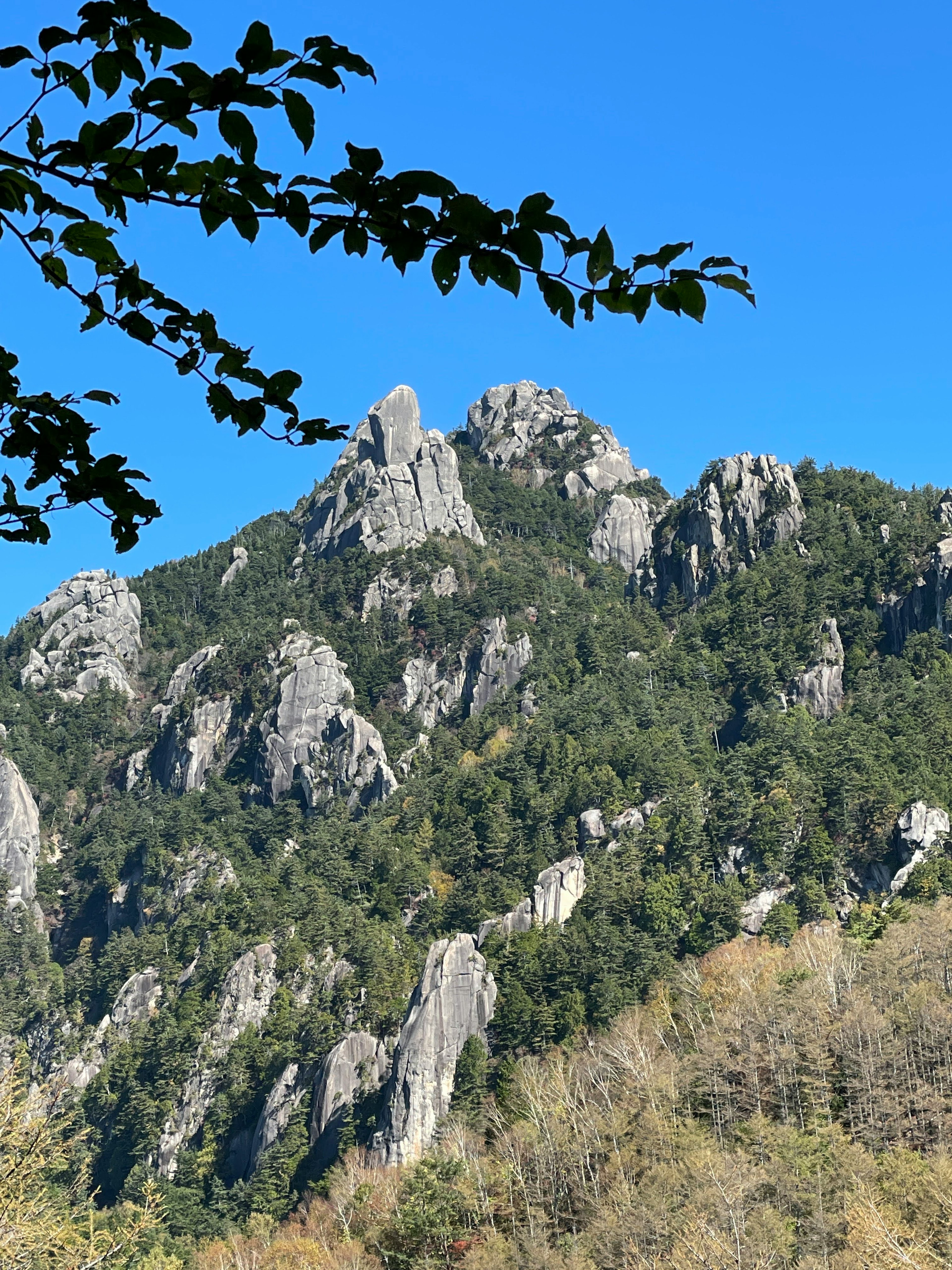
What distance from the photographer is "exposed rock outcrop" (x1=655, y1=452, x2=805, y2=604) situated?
10806cm

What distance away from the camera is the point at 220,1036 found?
73062 millimetres

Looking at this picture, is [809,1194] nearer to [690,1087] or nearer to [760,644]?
[690,1087]

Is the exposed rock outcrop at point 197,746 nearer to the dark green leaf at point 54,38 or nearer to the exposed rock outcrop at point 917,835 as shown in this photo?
the exposed rock outcrop at point 917,835

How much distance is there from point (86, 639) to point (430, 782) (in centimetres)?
5238

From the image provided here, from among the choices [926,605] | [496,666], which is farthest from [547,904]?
[926,605]

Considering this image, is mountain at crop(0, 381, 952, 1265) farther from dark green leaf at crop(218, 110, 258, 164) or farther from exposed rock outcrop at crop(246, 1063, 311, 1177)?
dark green leaf at crop(218, 110, 258, 164)

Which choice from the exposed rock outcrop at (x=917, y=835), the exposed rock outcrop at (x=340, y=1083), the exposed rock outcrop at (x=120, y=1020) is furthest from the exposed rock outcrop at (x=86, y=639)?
the exposed rock outcrop at (x=917, y=835)

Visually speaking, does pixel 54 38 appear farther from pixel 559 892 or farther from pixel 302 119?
pixel 559 892

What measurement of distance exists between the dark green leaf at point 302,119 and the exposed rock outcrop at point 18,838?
106231mm

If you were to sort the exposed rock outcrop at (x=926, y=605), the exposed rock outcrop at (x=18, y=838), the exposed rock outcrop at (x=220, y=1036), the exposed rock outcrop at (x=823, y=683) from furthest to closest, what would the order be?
the exposed rock outcrop at (x=18, y=838) → the exposed rock outcrop at (x=926, y=605) → the exposed rock outcrop at (x=823, y=683) → the exposed rock outcrop at (x=220, y=1036)

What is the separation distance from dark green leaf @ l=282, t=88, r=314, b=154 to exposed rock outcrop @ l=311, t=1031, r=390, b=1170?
60735 mm

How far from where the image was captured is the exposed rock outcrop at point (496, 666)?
105 metres

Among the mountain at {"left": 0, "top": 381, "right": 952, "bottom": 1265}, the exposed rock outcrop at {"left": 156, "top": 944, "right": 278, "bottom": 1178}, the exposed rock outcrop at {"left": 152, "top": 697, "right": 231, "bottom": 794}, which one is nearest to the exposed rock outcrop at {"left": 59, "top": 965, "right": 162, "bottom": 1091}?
the mountain at {"left": 0, "top": 381, "right": 952, "bottom": 1265}

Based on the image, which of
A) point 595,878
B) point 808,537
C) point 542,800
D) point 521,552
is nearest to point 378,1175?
point 595,878
